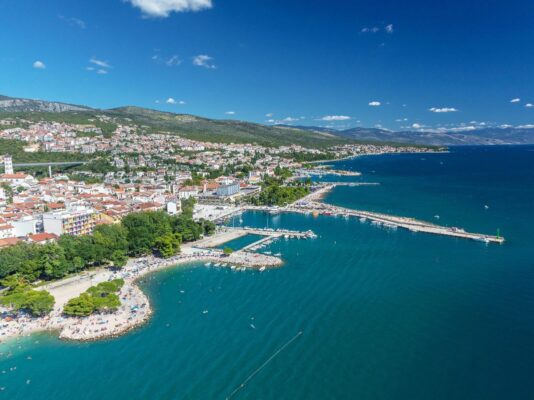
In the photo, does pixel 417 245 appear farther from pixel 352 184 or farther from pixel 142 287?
pixel 352 184

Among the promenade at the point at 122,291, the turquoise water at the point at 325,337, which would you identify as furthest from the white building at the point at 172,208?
the turquoise water at the point at 325,337

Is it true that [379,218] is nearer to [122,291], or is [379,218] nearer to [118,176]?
[122,291]

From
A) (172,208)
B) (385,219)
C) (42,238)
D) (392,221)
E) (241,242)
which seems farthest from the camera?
(172,208)

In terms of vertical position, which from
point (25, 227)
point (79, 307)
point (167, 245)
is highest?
point (25, 227)

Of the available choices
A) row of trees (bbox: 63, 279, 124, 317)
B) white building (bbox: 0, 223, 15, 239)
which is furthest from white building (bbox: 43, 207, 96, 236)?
row of trees (bbox: 63, 279, 124, 317)

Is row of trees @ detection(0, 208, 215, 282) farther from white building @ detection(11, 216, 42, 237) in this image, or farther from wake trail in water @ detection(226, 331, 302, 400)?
wake trail in water @ detection(226, 331, 302, 400)

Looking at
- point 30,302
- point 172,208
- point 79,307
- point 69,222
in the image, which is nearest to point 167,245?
point 69,222
